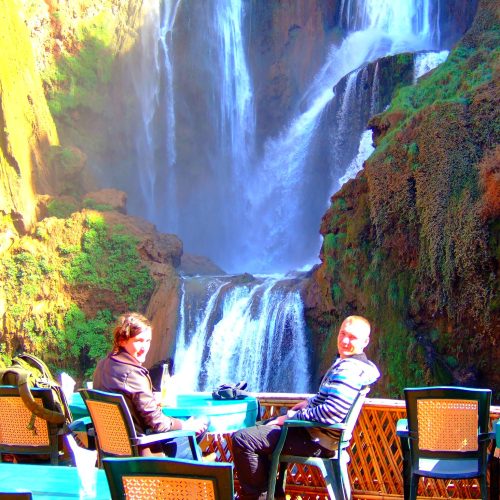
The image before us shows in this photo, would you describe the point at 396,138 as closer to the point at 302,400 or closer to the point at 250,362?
the point at 250,362

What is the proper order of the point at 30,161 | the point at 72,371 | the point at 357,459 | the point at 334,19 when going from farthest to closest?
the point at 334,19 < the point at 30,161 < the point at 72,371 < the point at 357,459

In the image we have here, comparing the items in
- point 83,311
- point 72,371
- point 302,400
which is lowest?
point 302,400

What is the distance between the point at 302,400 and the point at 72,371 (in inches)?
552

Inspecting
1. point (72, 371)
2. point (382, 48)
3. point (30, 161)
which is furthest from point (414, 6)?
point (72, 371)

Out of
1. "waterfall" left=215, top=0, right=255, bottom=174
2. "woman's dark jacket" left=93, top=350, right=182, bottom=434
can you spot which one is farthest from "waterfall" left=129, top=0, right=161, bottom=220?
"woman's dark jacket" left=93, top=350, right=182, bottom=434

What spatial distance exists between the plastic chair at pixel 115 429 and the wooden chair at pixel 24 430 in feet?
1.87

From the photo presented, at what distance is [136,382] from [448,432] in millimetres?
1640

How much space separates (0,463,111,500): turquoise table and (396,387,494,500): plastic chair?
1652mm

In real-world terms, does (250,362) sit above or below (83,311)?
below

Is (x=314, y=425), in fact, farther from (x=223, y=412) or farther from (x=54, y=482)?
Result: (x=54, y=482)

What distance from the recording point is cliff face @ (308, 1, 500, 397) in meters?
12.0

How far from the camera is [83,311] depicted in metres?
18.1

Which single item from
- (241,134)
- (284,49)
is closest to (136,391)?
(241,134)

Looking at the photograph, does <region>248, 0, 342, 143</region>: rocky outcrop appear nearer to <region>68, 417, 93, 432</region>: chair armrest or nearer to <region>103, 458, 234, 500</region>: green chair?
<region>68, 417, 93, 432</region>: chair armrest
